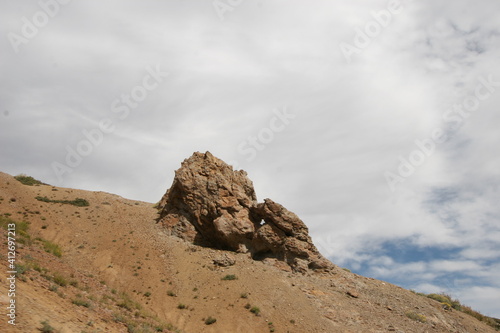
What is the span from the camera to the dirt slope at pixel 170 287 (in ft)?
73.7

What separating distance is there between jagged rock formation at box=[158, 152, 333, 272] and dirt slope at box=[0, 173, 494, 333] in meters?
1.68

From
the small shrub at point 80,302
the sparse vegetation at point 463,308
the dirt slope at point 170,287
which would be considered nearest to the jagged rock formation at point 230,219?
the dirt slope at point 170,287

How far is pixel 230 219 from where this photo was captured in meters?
37.5

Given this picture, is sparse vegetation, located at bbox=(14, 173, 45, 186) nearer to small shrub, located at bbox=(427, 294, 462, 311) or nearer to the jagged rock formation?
the jagged rock formation

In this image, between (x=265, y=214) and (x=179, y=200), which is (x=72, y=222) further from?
(x=265, y=214)

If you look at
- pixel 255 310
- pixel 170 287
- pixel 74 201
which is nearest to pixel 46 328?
pixel 255 310

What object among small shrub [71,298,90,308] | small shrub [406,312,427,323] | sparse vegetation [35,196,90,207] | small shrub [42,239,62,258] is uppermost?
sparse vegetation [35,196,90,207]

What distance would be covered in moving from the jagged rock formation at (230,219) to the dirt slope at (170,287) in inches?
66.0

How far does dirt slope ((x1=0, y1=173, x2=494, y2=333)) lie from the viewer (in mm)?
22453

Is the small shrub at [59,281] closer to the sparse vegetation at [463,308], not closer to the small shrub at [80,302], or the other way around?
the small shrub at [80,302]

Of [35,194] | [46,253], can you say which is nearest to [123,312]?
[46,253]

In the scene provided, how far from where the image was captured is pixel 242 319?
88.8 feet

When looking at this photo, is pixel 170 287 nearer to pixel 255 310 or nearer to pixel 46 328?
pixel 255 310

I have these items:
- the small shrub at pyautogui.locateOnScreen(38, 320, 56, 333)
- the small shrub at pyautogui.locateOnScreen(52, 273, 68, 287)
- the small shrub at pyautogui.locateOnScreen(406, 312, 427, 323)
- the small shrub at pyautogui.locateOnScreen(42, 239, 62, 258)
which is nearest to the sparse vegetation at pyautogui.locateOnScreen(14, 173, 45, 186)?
the small shrub at pyautogui.locateOnScreen(42, 239, 62, 258)
